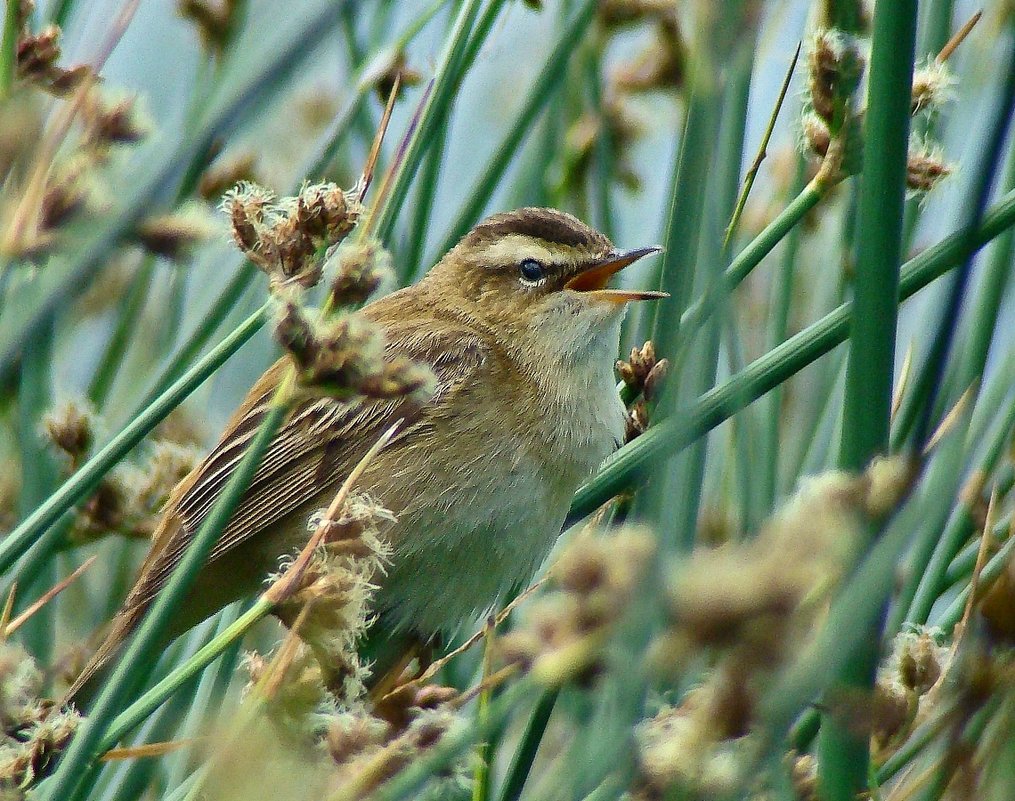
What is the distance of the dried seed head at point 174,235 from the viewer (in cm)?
191

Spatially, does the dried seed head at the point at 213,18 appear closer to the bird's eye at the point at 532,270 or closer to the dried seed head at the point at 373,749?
the bird's eye at the point at 532,270

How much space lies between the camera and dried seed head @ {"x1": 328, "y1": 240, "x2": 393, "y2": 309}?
1.56 meters

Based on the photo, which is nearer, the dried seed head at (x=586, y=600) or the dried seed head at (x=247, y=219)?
the dried seed head at (x=586, y=600)

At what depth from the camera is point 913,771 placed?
2193 mm

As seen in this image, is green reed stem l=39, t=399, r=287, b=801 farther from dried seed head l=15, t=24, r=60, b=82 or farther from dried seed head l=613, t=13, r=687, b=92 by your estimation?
Answer: dried seed head l=613, t=13, r=687, b=92

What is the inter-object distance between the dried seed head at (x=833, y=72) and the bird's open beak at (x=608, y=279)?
0.99 meters

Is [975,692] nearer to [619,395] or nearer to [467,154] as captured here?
[619,395]

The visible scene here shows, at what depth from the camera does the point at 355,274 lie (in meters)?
1.56

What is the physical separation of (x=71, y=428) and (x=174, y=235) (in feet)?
3.15

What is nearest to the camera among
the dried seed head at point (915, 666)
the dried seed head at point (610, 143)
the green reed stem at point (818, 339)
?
the dried seed head at point (915, 666)

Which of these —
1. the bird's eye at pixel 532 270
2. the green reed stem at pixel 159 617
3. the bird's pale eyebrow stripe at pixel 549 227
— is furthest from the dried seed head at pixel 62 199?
the bird's eye at pixel 532 270

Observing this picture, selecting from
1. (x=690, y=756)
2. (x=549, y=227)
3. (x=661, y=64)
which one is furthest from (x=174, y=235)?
(x=661, y=64)

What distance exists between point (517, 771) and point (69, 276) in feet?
3.74

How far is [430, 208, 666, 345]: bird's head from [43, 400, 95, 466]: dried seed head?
3.75 ft
